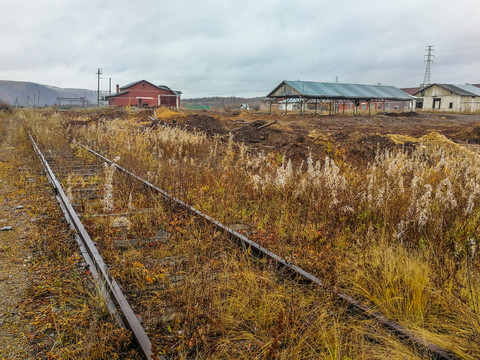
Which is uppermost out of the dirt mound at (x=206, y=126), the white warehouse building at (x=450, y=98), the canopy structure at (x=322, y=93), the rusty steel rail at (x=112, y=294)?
the white warehouse building at (x=450, y=98)

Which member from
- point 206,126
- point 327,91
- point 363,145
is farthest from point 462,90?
point 363,145

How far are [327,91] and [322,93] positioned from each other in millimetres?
1911

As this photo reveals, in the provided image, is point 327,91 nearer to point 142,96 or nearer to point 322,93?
point 322,93

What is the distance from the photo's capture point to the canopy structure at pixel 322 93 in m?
48.2

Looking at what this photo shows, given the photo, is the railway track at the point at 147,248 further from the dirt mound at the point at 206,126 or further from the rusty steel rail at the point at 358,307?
the dirt mound at the point at 206,126

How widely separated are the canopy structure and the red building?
87.3ft

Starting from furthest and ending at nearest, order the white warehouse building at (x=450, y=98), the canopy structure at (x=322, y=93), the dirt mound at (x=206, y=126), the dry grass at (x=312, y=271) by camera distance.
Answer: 1. the white warehouse building at (x=450, y=98)
2. the canopy structure at (x=322, y=93)
3. the dirt mound at (x=206, y=126)
4. the dry grass at (x=312, y=271)

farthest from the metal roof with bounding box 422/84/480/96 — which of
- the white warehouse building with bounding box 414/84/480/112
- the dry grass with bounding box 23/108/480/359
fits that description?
the dry grass with bounding box 23/108/480/359

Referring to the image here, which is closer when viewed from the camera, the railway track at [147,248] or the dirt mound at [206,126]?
the railway track at [147,248]

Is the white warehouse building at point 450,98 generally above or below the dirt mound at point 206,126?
above

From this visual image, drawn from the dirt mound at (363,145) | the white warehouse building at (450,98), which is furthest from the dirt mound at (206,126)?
the white warehouse building at (450,98)

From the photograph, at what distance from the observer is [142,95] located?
70.1 meters

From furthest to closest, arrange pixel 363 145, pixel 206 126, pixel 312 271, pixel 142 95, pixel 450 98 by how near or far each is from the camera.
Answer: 1. pixel 450 98
2. pixel 142 95
3. pixel 206 126
4. pixel 363 145
5. pixel 312 271

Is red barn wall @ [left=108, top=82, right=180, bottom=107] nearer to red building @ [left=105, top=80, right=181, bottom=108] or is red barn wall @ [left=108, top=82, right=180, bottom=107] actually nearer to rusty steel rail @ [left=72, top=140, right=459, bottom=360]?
red building @ [left=105, top=80, right=181, bottom=108]
